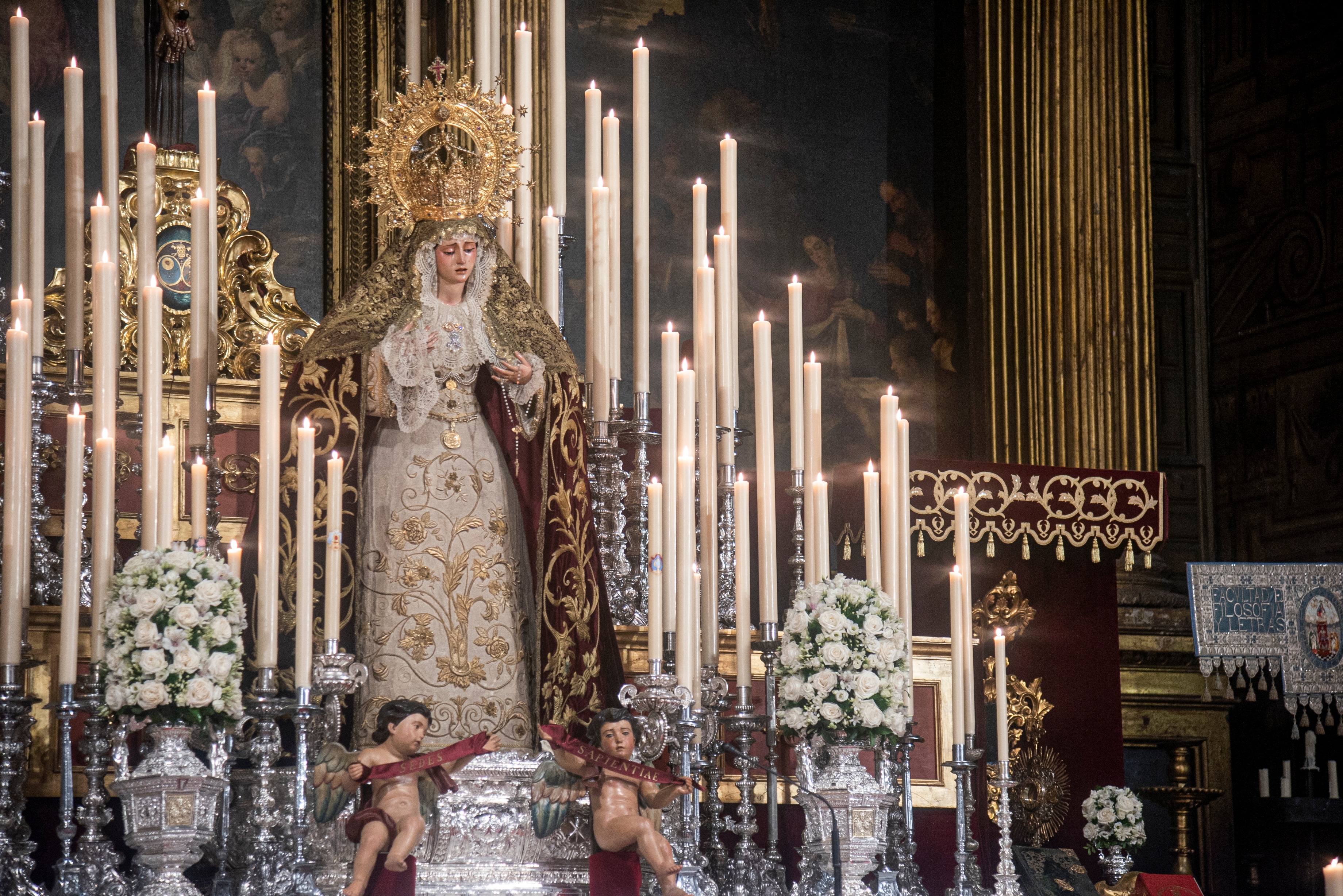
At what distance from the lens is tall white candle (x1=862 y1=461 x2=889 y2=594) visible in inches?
203

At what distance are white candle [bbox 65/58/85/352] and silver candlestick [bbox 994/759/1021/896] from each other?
9.48 feet

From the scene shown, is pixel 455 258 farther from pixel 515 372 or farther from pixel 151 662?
pixel 151 662

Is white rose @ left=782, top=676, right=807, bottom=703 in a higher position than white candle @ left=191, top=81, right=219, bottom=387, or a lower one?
lower

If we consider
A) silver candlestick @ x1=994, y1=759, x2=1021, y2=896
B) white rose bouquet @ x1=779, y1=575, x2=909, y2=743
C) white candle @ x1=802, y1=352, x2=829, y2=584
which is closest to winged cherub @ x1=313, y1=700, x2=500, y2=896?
white rose bouquet @ x1=779, y1=575, x2=909, y2=743

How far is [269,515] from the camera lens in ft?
14.2

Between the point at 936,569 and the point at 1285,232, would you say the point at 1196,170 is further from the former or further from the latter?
the point at 936,569

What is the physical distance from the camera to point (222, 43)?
780 cm

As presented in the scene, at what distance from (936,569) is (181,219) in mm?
3197

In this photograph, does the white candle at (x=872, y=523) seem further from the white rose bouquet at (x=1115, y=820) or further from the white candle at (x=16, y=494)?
the white candle at (x=16, y=494)

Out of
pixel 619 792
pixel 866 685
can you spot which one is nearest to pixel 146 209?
pixel 619 792

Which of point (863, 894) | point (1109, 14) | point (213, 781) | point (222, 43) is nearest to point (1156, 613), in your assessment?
point (1109, 14)

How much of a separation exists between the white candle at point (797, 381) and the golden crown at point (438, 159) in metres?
0.94

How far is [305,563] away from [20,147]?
186 cm

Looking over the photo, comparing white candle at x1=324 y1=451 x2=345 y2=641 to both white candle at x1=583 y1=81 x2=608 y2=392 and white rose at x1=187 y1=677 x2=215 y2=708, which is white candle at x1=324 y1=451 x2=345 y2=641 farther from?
white candle at x1=583 y1=81 x2=608 y2=392
